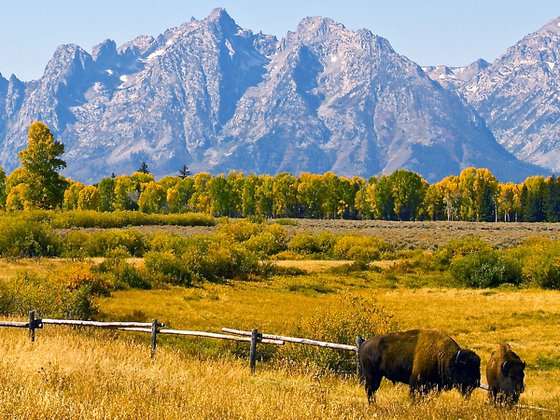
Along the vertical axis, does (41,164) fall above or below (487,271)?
above

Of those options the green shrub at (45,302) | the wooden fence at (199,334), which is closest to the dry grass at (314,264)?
the green shrub at (45,302)

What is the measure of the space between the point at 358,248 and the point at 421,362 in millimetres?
54978

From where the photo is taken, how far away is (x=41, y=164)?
235 feet

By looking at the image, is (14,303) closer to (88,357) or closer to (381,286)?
(88,357)

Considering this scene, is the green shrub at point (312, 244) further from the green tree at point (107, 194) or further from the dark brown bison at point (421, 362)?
the green tree at point (107, 194)

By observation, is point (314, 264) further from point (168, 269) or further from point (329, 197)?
point (329, 197)

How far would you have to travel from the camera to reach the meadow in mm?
10484

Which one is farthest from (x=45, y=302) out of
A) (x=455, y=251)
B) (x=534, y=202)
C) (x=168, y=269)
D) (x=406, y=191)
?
(x=534, y=202)

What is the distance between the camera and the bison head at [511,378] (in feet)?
40.5

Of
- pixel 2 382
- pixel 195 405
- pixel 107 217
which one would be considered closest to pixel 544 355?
pixel 195 405

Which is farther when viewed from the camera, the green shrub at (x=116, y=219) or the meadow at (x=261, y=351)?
the green shrub at (x=116, y=219)

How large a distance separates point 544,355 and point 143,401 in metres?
19.6

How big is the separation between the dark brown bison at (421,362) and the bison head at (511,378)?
0.48 meters

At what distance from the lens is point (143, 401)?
10258 millimetres
